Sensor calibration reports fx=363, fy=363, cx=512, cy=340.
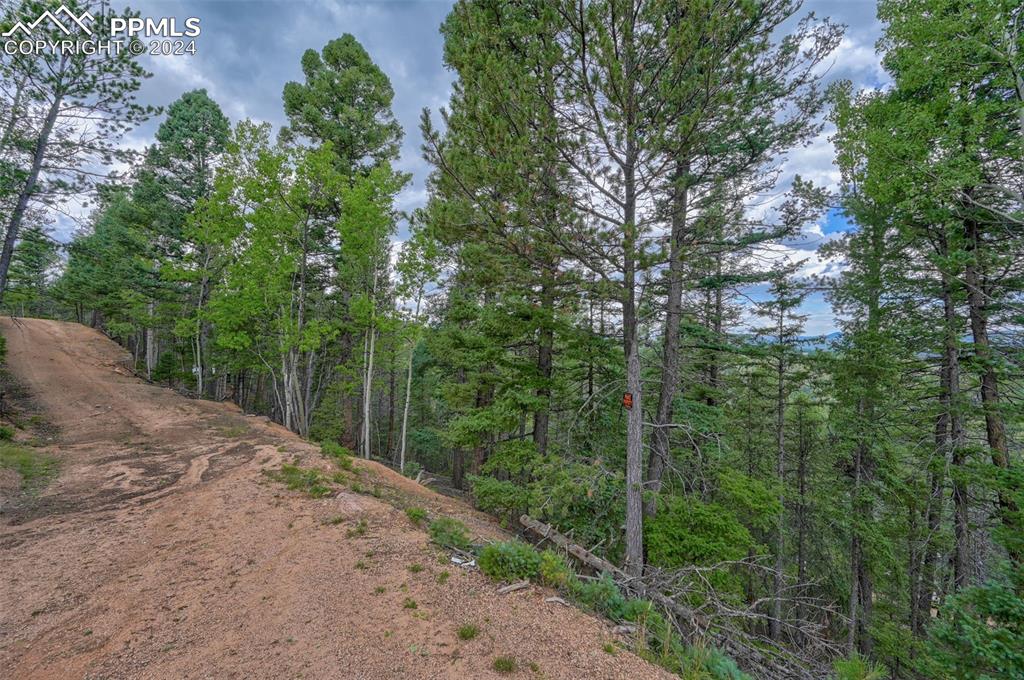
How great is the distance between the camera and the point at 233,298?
12070 millimetres

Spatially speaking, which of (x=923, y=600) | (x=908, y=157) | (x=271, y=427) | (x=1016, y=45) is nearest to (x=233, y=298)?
(x=271, y=427)

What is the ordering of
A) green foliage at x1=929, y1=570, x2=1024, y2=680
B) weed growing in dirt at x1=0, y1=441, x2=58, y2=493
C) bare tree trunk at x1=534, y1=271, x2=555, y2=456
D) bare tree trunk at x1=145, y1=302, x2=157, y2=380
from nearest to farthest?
green foliage at x1=929, y1=570, x2=1024, y2=680, weed growing in dirt at x1=0, y1=441, x2=58, y2=493, bare tree trunk at x1=534, y1=271, x2=555, y2=456, bare tree trunk at x1=145, y1=302, x2=157, y2=380

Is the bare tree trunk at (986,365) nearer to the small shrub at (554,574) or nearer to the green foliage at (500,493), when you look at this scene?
the small shrub at (554,574)

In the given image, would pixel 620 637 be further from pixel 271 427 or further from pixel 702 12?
pixel 271 427

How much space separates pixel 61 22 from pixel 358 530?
1470cm

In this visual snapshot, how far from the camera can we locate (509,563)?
4.54 meters

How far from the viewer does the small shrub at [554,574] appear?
4406mm

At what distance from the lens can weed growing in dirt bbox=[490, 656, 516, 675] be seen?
3146 mm

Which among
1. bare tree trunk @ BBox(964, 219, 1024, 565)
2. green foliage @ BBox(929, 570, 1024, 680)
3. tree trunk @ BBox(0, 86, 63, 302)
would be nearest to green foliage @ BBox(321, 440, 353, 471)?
green foliage @ BBox(929, 570, 1024, 680)

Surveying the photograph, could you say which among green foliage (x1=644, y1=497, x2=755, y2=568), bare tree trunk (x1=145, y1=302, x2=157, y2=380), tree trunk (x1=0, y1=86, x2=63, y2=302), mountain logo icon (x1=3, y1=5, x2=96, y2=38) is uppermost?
mountain logo icon (x1=3, y1=5, x2=96, y2=38)

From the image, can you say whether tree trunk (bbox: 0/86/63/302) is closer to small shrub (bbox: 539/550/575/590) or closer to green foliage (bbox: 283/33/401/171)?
green foliage (bbox: 283/33/401/171)

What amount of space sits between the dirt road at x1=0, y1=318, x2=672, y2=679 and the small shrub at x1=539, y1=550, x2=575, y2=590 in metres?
0.23

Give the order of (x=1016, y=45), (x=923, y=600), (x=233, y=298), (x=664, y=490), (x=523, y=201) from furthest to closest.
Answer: (x=923, y=600)
(x=233, y=298)
(x=664, y=490)
(x=1016, y=45)
(x=523, y=201)

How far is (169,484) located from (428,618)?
22.0 ft
